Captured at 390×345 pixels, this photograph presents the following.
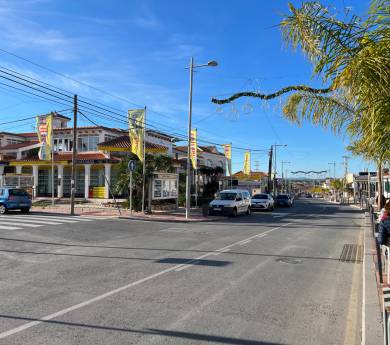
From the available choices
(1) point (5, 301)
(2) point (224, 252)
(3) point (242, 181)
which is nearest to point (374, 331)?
(1) point (5, 301)

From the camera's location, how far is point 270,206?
1364 inches

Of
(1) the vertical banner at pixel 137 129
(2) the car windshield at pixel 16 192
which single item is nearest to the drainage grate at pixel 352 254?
(1) the vertical banner at pixel 137 129

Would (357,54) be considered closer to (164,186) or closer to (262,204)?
(164,186)

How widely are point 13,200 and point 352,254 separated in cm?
1891

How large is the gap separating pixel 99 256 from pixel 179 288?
389 cm

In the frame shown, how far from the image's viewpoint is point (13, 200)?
22797 millimetres

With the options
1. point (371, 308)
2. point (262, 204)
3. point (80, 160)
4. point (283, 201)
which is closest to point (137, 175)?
point (80, 160)

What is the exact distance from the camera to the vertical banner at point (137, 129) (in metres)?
25.2

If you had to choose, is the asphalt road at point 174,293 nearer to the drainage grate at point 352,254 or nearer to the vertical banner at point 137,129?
→ the drainage grate at point 352,254

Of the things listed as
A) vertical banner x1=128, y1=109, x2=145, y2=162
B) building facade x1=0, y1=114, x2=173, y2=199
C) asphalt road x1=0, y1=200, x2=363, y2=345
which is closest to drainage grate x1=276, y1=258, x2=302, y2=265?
asphalt road x1=0, y1=200, x2=363, y2=345

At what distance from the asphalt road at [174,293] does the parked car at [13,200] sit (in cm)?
1076

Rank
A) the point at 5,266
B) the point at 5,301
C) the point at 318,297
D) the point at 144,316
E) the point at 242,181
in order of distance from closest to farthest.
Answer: the point at 144,316 < the point at 5,301 < the point at 318,297 < the point at 5,266 < the point at 242,181

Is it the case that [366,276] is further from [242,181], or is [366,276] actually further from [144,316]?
[242,181]

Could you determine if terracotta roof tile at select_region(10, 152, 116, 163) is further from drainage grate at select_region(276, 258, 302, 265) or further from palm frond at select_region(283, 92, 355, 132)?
palm frond at select_region(283, 92, 355, 132)
